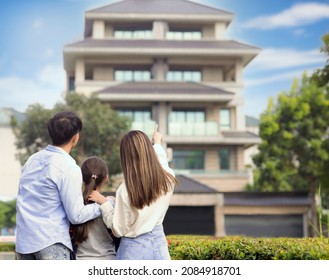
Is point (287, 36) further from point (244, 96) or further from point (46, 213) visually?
point (46, 213)

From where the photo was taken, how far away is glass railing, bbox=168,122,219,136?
1166 inches

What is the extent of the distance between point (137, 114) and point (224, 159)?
414 centimetres

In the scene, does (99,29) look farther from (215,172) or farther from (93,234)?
(93,234)

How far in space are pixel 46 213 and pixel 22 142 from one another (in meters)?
23.9

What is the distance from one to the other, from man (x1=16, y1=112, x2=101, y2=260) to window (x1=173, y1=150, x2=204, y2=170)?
26.5 m

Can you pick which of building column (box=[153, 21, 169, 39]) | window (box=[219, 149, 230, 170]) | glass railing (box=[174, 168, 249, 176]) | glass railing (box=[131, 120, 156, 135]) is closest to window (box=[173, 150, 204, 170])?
glass railing (box=[174, 168, 249, 176])

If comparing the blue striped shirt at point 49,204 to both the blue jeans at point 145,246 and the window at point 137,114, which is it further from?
the window at point 137,114

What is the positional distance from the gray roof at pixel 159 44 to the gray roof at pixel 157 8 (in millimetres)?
1538

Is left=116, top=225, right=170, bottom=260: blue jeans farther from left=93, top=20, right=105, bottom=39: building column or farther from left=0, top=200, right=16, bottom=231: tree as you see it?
left=93, top=20, right=105, bottom=39: building column

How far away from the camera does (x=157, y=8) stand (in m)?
32.8

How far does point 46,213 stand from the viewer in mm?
3268

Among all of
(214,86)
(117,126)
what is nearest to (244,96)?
(214,86)

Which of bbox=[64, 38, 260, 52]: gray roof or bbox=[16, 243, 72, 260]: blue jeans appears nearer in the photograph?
bbox=[16, 243, 72, 260]: blue jeans

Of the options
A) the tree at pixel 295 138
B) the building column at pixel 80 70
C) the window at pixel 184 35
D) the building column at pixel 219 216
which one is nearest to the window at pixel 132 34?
the window at pixel 184 35
